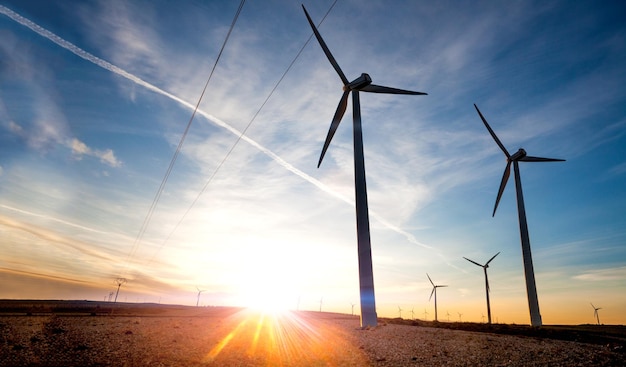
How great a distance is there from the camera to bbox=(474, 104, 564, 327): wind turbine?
163 ft

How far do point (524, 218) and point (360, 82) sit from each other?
1558 inches

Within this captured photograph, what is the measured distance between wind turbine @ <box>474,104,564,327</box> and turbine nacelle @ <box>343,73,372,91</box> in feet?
116

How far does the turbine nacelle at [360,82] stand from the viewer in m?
44.8

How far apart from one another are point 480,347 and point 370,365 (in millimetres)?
9294

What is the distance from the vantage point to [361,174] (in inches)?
1459

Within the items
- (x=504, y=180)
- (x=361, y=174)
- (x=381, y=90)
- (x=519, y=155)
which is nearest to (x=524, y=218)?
(x=504, y=180)

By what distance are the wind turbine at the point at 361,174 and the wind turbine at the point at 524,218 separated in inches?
1139

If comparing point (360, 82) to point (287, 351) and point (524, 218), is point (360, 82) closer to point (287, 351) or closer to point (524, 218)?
point (287, 351)

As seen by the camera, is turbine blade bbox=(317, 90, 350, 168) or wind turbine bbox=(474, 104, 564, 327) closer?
turbine blade bbox=(317, 90, 350, 168)

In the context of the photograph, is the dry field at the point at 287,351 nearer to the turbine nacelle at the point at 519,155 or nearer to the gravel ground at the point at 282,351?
the gravel ground at the point at 282,351

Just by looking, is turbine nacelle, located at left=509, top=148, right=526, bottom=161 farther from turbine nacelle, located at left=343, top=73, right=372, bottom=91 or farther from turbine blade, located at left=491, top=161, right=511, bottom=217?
turbine nacelle, located at left=343, top=73, right=372, bottom=91

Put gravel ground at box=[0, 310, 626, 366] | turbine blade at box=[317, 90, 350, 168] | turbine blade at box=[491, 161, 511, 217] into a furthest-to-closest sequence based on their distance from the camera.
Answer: turbine blade at box=[491, 161, 511, 217] → turbine blade at box=[317, 90, 350, 168] → gravel ground at box=[0, 310, 626, 366]

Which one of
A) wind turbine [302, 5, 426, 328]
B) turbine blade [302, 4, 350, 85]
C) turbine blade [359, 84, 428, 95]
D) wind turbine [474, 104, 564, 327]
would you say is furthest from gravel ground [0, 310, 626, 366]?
turbine blade [302, 4, 350, 85]

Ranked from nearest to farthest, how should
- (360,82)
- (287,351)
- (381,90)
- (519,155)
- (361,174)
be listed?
(287,351)
(361,174)
(360,82)
(381,90)
(519,155)
